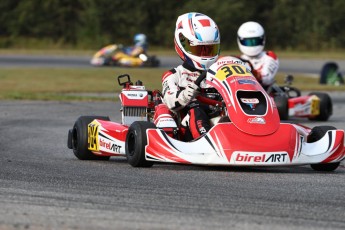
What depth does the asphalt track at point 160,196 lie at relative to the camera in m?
5.10

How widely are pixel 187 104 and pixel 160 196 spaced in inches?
102

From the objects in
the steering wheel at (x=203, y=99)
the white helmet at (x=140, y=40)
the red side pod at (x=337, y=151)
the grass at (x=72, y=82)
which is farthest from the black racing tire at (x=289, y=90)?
the white helmet at (x=140, y=40)

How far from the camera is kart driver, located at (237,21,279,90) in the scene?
1462 centimetres

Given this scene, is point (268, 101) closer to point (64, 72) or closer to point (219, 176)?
point (219, 176)

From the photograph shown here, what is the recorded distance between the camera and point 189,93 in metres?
8.36

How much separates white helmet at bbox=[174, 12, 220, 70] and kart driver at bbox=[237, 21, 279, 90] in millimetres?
5600

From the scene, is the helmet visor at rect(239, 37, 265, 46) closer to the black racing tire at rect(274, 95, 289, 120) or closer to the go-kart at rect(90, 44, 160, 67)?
the black racing tire at rect(274, 95, 289, 120)

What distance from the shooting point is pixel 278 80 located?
26797mm

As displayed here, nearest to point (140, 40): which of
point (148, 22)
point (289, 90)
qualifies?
point (289, 90)

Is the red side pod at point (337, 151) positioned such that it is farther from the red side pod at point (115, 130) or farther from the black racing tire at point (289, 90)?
the black racing tire at point (289, 90)

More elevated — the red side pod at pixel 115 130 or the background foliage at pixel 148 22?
the red side pod at pixel 115 130

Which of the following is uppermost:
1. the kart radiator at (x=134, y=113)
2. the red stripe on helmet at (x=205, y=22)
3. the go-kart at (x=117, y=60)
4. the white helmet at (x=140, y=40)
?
the red stripe on helmet at (x=205, y=22)

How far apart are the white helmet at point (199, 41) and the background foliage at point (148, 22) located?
3623 centimetres

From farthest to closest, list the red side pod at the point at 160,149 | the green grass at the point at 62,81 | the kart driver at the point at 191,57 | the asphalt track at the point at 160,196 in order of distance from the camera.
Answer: the green grass at the point at 62,81 → the kart driver at the point at 191,57 → the red side pod at the point at 160,149 → the asphalt track at the point at 160,196
